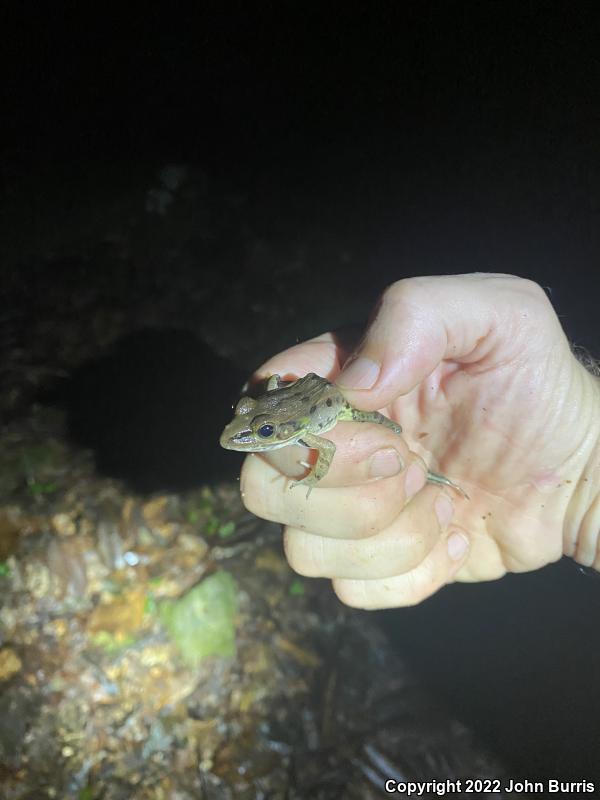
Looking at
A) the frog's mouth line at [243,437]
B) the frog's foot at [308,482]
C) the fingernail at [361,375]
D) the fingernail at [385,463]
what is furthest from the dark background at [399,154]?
the frog's mouth line at [243,437]

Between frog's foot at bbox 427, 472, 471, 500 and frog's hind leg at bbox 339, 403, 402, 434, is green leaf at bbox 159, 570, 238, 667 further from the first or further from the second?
frog's hind leg at bbox 339, 403, 402, 434

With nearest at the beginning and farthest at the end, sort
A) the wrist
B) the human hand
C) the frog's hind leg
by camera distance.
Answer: the human hand < the frog's hind leg < the wrist

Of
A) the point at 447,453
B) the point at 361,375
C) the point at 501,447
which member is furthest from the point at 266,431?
the point at 501,447

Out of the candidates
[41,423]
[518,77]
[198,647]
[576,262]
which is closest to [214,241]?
[41,423]

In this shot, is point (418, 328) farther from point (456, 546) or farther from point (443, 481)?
point (456, 546)

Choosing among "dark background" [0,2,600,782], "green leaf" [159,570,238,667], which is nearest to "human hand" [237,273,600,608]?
"dark background" [0,2,600,782]

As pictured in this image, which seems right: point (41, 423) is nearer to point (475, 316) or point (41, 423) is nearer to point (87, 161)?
point (87, 161)
